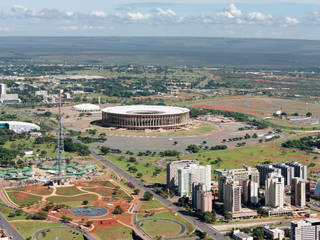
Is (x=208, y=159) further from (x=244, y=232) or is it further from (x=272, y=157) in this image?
(x=244, y=232)

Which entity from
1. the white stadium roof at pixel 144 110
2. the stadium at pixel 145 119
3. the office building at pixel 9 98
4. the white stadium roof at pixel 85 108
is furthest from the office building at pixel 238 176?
the office building at pixel 9 98

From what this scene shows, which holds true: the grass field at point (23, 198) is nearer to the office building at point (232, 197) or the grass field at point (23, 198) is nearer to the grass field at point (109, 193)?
the grass field at point (109, 193)

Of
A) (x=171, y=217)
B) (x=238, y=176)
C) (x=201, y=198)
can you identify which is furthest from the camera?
(x=238, y=176)

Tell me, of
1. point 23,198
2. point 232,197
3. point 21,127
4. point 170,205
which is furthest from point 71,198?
point 21,127

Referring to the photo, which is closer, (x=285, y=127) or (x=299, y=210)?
(x=299, y=210)

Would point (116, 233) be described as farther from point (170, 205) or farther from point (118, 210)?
point (170, 205)

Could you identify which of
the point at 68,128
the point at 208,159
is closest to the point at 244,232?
the point at 208,159
